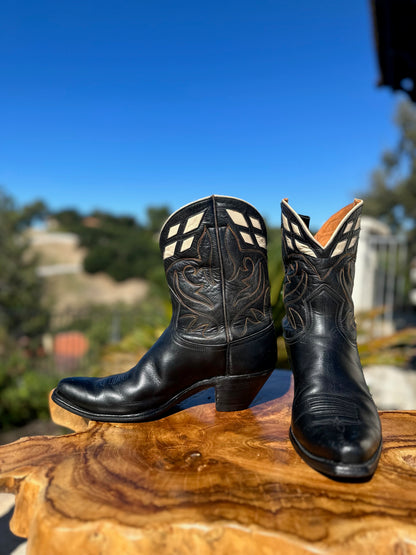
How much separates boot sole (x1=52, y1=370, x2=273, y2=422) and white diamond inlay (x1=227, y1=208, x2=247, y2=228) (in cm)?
54

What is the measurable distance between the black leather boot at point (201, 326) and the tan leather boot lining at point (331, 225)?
0.75ft

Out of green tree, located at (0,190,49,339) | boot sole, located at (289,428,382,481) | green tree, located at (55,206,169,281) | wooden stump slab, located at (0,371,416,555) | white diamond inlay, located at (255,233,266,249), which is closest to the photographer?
wooden stump slab, located at (0,371,416,555)

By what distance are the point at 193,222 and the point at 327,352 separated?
60 centimetres

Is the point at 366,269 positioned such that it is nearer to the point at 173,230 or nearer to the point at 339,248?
the point at 339,248

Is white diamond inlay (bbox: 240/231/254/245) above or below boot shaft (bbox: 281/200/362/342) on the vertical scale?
above

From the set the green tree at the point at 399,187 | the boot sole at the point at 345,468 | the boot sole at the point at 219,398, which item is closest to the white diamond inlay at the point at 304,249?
the boot sole at the point at 219,398

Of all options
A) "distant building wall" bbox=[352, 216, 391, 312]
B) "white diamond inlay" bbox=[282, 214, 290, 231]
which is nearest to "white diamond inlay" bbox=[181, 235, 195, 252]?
"white diamond inlay" bbox=[282, 214, 290, 231]

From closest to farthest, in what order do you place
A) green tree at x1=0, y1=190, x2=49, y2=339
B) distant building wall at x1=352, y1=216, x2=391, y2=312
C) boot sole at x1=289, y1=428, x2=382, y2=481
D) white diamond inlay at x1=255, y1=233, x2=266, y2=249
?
boot sole at x1=289, y1=428, x2=382, y2=481 < white diamond inlay at x1=255, y1=233, x2=266, y2=249 < green tree at x1=0, y1=190, x2=49, y2=339 < distant building wall at x1=352, y1=216, x2=391, y2=312

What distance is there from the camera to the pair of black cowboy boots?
1.16 m

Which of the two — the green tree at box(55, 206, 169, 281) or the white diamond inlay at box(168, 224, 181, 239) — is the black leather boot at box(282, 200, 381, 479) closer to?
the white diamond inlay at box(168, 224, 181, 239)

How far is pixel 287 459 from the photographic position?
99 cm

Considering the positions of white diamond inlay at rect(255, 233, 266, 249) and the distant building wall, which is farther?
the distant building wall

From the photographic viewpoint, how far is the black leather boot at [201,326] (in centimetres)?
118

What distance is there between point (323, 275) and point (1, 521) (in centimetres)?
219
